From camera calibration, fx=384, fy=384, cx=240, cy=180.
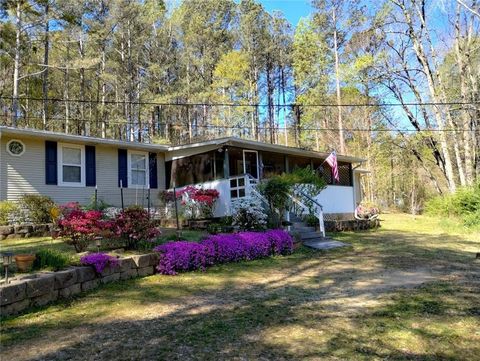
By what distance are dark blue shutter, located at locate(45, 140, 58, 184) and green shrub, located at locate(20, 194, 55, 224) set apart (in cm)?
104

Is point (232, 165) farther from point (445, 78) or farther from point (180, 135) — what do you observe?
point (180, 135)

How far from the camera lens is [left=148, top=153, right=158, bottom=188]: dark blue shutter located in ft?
45.8

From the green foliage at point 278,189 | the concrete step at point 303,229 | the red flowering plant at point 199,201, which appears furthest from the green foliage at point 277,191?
the red flowering plant at point 199,201

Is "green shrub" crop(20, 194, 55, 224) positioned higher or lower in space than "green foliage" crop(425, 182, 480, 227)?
higher

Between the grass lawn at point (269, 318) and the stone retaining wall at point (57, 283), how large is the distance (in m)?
0.16

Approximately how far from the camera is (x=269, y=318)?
4332 mm

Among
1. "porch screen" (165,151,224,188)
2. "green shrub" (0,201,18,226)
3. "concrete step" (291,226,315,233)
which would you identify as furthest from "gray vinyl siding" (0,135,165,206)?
"concrete step" (291,226,315,233)

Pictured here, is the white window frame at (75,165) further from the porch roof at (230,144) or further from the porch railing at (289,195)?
the porch railing at (289,195)

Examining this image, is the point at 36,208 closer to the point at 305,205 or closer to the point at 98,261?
the point at 98,261

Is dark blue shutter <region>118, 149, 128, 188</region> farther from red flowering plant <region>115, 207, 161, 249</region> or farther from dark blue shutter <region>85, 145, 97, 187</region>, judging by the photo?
red flowering plant <region>115, 207, 161, 249</region>

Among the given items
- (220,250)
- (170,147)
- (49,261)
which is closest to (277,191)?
(220,250)

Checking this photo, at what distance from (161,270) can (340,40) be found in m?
22.2

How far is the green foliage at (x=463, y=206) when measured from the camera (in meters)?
14.3

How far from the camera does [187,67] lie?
94.4ft
